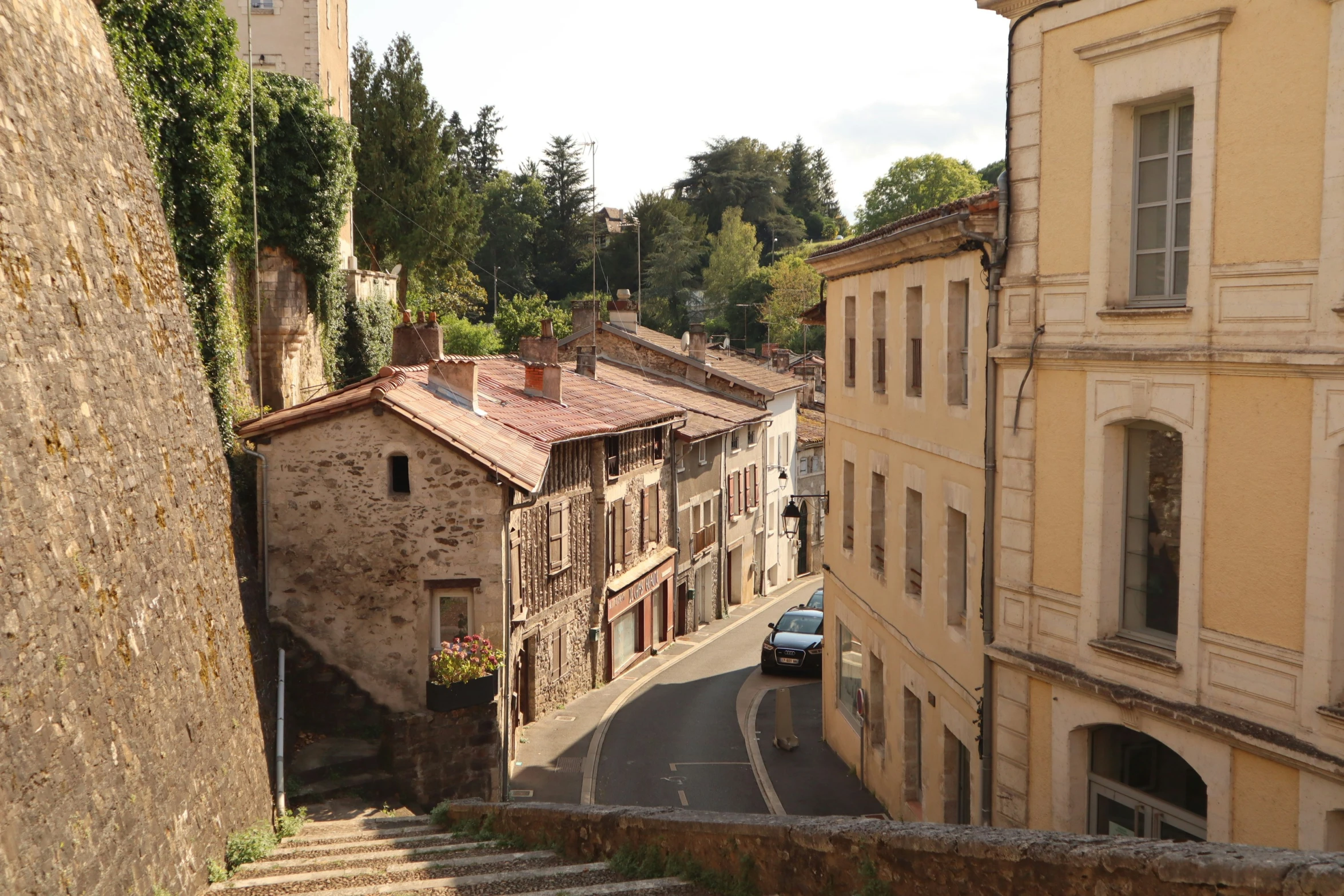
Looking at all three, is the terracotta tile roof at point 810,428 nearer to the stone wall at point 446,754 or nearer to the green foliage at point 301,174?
the green foliage at point 301,174

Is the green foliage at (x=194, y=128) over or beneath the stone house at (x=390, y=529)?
over

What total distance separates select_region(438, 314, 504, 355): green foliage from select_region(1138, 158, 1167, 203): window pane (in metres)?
40.2

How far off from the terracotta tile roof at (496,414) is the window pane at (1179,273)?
34.0 feet

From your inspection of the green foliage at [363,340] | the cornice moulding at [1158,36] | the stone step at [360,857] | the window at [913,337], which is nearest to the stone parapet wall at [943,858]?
the stone step at [360,857]

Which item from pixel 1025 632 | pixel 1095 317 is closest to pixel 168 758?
pixel 1025 632

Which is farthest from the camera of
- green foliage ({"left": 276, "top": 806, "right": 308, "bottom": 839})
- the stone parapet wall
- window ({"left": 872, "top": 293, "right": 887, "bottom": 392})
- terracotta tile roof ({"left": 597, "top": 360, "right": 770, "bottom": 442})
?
terracotta tile roof ({"left": 597, "top": 360, "right": 770, "bottom": 442})

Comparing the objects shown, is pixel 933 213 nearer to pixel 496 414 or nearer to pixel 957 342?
pixel 957 342

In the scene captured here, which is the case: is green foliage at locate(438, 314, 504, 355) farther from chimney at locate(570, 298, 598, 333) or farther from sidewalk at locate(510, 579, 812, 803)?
sidewalk at locate(510, 579, 812, 803)

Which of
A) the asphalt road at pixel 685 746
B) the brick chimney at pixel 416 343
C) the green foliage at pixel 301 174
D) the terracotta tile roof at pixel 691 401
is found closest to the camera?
the asphalt road at pixel 685 746

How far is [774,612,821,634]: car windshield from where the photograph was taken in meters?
29.7

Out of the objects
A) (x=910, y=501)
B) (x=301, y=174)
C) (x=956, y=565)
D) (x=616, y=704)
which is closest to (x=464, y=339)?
(x=616, y=704)

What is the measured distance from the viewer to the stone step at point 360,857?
11.7m

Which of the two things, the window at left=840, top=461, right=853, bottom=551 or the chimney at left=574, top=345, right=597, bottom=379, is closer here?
A: the window at left=840, top=461, right=853, bottom=551

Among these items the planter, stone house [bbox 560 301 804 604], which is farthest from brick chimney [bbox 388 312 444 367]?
stone house [bbox 560 301 804 604]
